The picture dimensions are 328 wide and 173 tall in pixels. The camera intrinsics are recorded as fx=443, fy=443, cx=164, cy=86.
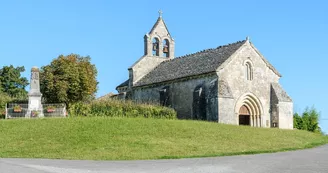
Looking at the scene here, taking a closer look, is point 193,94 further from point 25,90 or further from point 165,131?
point 25,90

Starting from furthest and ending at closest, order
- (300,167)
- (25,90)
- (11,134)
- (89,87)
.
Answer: (25,90) < (89,87) < (11,134) < (300,167)

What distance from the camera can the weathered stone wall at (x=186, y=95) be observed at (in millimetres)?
37625

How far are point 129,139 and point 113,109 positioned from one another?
495 inches

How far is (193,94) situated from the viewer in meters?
39.8

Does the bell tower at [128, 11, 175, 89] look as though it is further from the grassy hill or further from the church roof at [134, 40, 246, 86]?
the grassy hill

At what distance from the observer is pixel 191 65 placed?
44.1 meters

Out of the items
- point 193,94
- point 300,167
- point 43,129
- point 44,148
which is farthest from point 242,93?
point 300,167

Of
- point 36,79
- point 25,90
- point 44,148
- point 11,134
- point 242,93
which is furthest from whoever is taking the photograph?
point 25,90

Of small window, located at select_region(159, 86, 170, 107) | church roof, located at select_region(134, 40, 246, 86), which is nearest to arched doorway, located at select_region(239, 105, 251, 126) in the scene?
church roof, located at select_region(134, 40, 246, 86)

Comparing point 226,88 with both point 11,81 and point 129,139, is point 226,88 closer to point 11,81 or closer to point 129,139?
point 129,139

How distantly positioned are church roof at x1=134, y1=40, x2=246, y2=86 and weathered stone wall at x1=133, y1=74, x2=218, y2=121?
679 millimetres

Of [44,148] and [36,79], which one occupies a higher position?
[36,79]

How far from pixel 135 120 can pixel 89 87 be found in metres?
16.4

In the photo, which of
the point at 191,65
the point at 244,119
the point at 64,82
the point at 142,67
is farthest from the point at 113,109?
the point at 142,67
